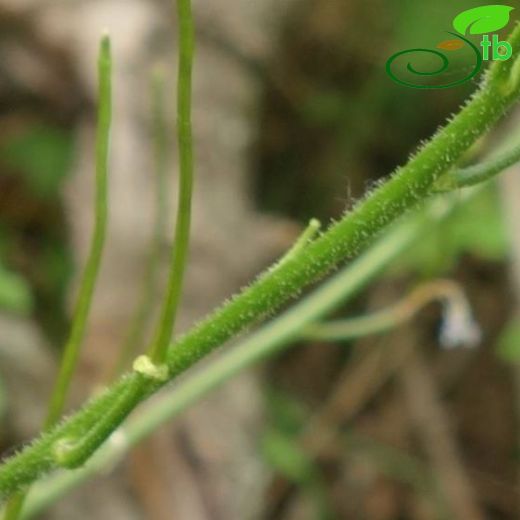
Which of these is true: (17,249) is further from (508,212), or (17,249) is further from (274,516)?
(508,212)

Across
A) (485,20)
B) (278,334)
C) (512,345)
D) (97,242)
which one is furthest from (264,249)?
(485,20)

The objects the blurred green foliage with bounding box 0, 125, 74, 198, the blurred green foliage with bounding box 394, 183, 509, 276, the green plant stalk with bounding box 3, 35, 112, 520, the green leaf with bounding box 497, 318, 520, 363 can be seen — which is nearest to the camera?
the green plant stalk with bounding box 3, 35, 112, 520

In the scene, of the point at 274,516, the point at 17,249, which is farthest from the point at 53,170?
the point at 274,516

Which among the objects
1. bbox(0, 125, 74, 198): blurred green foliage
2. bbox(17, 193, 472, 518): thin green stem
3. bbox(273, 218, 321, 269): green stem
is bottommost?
bbox(273, 218, 321, 269): green stem

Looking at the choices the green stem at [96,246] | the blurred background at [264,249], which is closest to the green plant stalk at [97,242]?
the green stem at [96,246]

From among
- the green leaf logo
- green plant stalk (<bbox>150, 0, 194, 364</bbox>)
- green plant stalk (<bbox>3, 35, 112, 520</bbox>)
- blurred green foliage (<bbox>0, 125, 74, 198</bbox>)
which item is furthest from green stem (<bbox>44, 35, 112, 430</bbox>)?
blurred green foliage (<bbox>0, 125, 74, 198</bbox>)

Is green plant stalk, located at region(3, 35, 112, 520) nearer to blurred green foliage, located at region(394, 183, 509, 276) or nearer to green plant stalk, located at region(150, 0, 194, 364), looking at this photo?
green plant stalk, located at region(150, 0, 194, 364)

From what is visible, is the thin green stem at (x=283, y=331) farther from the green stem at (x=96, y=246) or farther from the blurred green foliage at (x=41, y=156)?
the blurred green foliage at (x=41, y=156)
